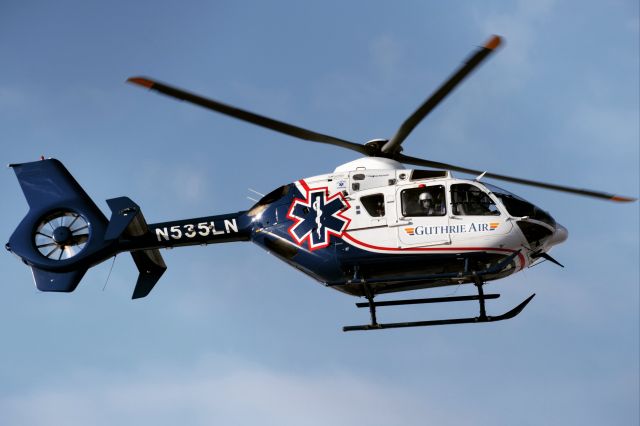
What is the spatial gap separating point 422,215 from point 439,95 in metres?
2.54

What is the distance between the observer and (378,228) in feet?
57.5

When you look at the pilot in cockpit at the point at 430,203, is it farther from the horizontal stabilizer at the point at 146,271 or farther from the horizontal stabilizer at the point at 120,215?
the horizontal stabilizer at the point at 146,271

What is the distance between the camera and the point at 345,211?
58.6 ft

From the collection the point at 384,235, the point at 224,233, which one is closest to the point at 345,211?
the point at 384,235

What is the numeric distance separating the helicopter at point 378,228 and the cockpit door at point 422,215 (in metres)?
0.02

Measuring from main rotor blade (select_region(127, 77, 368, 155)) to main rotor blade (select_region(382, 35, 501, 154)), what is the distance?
862 millimetres

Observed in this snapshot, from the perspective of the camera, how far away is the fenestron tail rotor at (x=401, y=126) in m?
15.0

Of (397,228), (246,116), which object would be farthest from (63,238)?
(397,228)

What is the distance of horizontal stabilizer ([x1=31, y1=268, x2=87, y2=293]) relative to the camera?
65.7ft

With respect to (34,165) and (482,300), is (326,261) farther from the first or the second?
(34,165)

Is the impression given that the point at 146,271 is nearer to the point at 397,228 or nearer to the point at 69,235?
the point at 69,235

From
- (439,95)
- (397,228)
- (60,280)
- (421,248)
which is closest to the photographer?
(439,95)

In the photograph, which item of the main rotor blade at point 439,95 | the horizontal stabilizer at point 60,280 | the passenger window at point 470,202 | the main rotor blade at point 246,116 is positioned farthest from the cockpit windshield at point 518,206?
the horizontal stabilizer at point 60,280

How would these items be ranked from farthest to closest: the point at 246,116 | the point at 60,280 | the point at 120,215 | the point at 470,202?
the point at 60,280 → the point at 120,215 → the point at 470,202 → the point at 246,116
